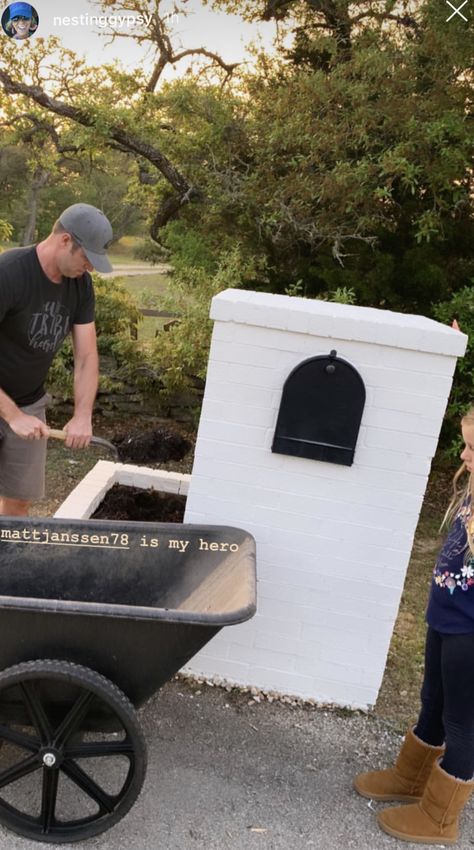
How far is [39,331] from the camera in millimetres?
3088

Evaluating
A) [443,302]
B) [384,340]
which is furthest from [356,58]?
[384,340]

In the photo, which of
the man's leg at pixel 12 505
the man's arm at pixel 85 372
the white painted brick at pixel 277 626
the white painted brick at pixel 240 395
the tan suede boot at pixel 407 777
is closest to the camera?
the tan suede boot at pixel 407 777

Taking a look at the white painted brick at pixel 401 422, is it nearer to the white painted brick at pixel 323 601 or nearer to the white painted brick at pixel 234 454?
the white painted brick at pixel 234 454

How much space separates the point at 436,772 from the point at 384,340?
1.49 metres

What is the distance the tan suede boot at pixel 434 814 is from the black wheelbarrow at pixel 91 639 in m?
0.90

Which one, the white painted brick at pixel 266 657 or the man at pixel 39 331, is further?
the white painted brick at pixel 266 657

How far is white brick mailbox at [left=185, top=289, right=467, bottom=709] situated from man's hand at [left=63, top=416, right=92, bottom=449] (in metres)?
0.62

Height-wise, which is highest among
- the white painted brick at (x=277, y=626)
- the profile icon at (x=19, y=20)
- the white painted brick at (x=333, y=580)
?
the profile icon at (x=19, y=20)

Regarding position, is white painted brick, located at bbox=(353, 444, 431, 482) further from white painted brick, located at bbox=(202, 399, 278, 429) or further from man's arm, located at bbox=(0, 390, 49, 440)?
man's arm, located at bbox=(0, 390, 49, 440)

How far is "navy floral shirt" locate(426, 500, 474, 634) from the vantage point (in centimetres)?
219

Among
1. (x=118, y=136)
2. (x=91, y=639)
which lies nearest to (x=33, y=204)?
(x=118, y=136)

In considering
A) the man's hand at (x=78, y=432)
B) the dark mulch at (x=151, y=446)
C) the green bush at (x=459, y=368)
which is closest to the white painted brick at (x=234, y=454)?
the man's hand at (x=78, y=432)

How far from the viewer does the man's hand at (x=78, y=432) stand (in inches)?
124

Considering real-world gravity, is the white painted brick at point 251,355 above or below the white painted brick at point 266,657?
above
